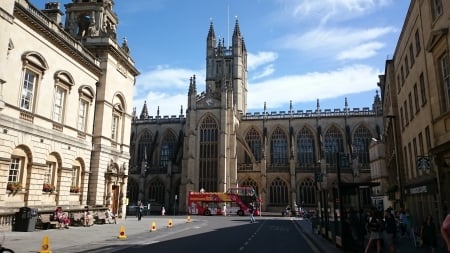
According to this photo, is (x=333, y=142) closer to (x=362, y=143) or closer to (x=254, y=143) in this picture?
(x=362, y=143)

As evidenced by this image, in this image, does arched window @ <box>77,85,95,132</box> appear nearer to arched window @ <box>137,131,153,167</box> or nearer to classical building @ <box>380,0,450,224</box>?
classical building @ <box>380,0,450,224</box>

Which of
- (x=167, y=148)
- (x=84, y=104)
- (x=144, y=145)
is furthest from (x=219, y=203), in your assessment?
(x=84, y=104)

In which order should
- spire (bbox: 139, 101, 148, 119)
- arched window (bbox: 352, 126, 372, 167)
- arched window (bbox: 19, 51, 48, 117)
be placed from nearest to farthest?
arched window (bbox: 19, 51, 48, 117) → arched window (bbox: 352, 126, 372, 167) → spire (bbox: 139, 101, 148, 119)

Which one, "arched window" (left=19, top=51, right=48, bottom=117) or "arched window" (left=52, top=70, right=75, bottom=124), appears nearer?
"arched window" (left=19, top=51, right=48, bottom=117)

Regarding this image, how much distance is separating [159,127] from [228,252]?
5469 centimetres

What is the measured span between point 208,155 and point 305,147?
55.1ft

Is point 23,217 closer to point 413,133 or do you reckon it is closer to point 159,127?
point 413,133

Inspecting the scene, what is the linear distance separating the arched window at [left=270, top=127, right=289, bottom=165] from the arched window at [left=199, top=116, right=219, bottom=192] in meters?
10.8

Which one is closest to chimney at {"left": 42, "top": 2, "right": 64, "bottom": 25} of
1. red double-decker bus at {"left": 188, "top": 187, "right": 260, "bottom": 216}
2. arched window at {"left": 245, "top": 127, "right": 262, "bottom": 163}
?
red double-decker bus at {"left": 188, "top": 187, "right": 260, "bottom": 216}

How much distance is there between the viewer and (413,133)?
20.8 metres

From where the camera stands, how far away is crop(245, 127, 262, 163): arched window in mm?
61281

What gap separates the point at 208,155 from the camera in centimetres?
5666

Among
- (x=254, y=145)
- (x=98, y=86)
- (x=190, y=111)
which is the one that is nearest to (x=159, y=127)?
(x=190, y=111)

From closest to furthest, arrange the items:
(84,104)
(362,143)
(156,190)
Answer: (84,104)
(362,143)
(156,190)
